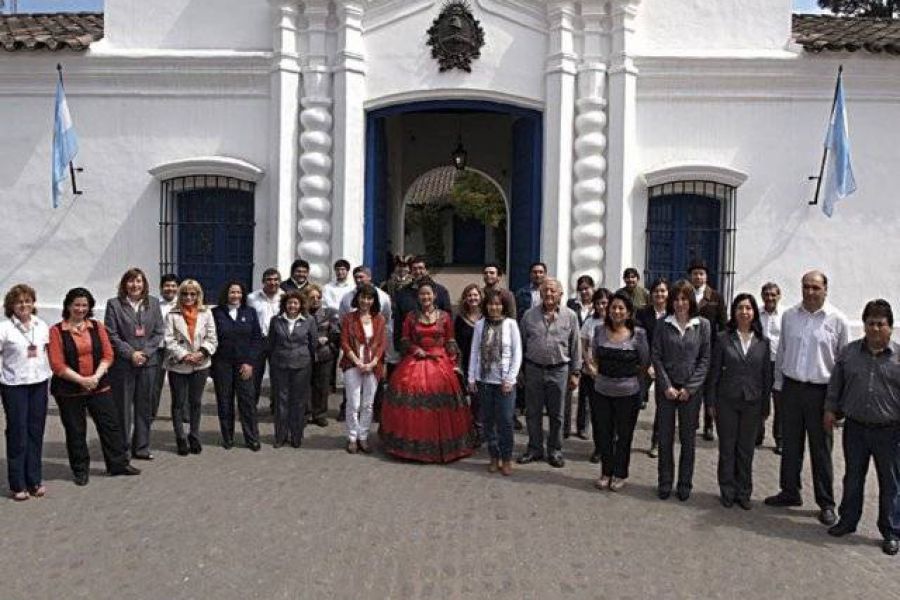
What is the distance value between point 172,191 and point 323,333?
339 centimetres

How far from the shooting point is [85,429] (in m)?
6.08

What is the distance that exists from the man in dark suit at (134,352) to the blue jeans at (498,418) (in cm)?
289

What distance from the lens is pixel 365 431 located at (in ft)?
23.1

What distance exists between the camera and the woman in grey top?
5.92 m

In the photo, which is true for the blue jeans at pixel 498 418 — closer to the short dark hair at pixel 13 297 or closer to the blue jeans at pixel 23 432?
the blue jeans at pixel 23 432

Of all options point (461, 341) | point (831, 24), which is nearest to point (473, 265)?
point (831, 24)

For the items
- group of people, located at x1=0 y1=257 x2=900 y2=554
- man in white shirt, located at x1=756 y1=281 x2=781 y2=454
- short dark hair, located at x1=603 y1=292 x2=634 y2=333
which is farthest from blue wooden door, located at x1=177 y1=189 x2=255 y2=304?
man in white shirt, located at x1=756 y1=281 x2=781 y2=454

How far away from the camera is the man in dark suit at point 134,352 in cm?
642

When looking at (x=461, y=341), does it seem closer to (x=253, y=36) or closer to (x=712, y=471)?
(x=712, y=471)

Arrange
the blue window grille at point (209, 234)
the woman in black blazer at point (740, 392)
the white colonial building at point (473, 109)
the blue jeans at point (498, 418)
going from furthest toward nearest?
the blue window grille at point (209, 234), the white colonial building at point (473, 109), the blue jeans at point (498, 418), the woman in black blazer at point (740, 392)

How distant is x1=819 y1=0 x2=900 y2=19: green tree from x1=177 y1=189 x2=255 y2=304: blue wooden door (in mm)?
20307

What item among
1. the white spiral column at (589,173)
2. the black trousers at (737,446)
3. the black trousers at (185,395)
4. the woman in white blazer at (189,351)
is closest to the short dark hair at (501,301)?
the black trousers at (737,446)

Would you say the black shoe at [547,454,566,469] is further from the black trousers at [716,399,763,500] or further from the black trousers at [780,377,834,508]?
the black trousers at [780,377,834,508]

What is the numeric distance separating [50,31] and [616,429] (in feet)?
29.8
